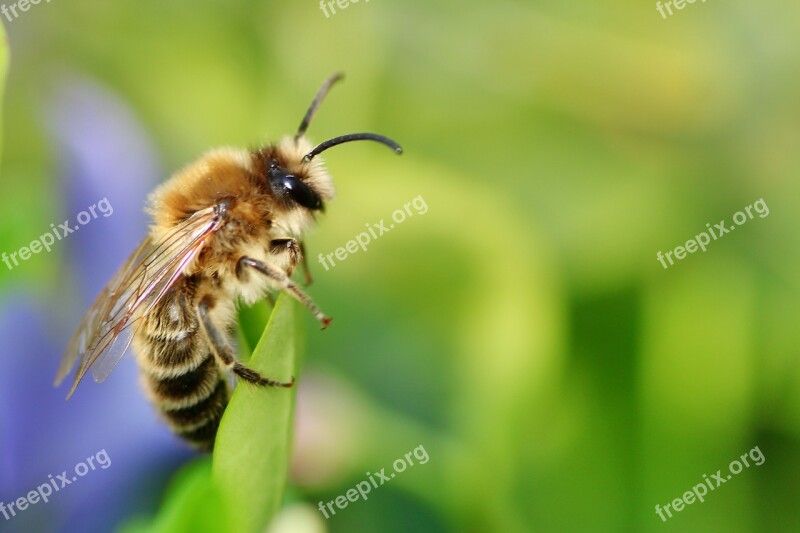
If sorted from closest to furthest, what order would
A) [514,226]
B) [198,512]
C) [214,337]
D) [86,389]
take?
[198,512] → [214,337] → [86,389] → [514,226]

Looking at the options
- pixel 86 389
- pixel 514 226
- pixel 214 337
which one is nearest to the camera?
pixel 214 337

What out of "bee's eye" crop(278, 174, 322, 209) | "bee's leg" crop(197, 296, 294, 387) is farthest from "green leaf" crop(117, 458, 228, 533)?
"bee's eye" crop(278, 174, 322, 209)

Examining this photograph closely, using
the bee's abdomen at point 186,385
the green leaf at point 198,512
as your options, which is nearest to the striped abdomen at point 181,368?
the bee's abdomen at point 186,385

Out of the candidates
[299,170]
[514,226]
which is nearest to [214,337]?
[299,170]

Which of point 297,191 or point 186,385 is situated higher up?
point 297,191

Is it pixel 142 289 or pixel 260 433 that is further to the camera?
pixel 142 289

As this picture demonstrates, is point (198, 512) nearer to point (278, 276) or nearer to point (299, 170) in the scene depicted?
point (278, 276)

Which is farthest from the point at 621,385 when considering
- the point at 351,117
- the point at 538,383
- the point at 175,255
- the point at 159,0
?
the point at 159,0
